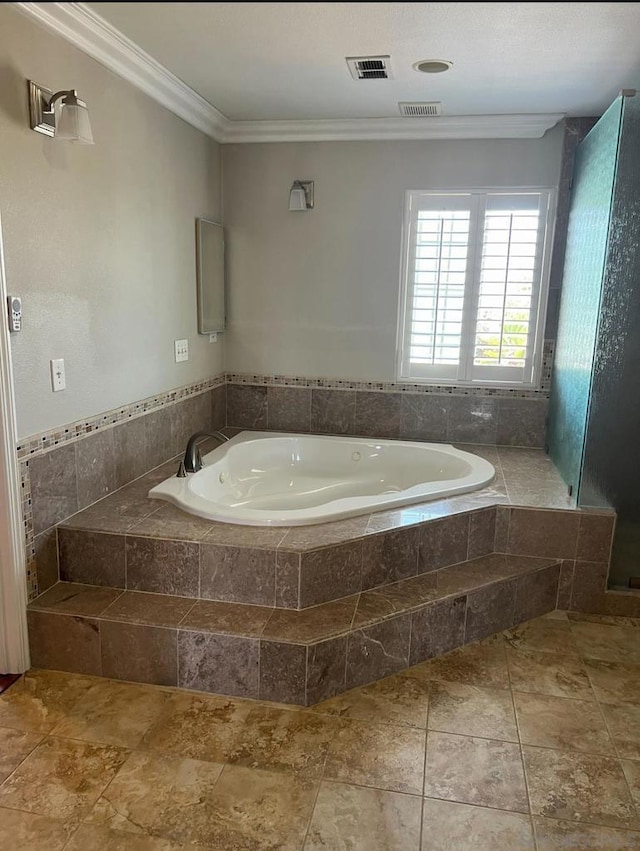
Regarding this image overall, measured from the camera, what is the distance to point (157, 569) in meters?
2.51

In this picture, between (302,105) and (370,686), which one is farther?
(302,105)

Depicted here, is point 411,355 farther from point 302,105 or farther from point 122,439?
point 122,439

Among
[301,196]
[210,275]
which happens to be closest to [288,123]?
[301,196]

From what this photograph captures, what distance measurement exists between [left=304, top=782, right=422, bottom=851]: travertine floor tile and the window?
2.58 m

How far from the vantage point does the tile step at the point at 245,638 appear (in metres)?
2.24

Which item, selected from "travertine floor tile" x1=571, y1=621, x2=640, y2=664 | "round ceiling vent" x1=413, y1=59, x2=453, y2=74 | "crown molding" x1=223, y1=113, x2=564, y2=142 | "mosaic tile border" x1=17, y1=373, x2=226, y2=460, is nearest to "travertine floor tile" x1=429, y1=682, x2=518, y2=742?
"travertine floor tile" x1=571, y1=621, x2=640, y2=664

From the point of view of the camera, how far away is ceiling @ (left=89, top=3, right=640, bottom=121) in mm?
2217

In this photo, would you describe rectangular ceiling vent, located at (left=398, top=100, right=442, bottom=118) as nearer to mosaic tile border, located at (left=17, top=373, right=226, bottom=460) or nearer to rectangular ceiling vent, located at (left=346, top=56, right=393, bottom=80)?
rectangular ceiling vent, located at (left=346, top=56, right=393, bottom=80)

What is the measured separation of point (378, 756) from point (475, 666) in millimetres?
671

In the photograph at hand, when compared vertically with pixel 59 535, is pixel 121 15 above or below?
above

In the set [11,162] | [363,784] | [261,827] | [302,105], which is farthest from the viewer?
[302,105]

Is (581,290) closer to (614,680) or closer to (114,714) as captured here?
(614,680)

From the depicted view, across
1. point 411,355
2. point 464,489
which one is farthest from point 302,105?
point 464,489

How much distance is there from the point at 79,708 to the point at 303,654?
2.67ft
